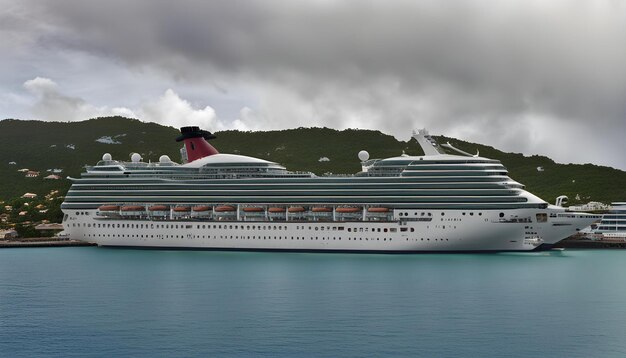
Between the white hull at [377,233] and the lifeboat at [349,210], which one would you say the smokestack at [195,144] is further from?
the lifeboat at [349,210]

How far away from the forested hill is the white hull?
4223 centimetres

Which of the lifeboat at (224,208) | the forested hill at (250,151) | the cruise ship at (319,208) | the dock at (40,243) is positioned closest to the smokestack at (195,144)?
the cruise ship at (319,208)

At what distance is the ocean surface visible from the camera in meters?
25.2

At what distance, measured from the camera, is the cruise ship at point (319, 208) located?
53.8 m

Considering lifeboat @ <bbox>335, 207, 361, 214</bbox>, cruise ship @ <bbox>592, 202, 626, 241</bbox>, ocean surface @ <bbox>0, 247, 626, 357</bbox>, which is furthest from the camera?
cruise ship @ <bbox>592, 202, 626, 241</bbox>

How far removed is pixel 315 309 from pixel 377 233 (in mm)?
24525

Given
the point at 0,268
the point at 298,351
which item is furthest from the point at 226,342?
the point at 0,268

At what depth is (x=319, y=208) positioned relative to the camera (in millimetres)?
57531

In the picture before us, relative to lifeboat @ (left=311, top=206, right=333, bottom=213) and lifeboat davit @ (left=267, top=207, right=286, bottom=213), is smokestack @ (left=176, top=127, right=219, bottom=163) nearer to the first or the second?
lifeboat davit @ (left=267, top=207, right=286, bottom=213)

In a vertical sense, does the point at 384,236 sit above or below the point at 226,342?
above

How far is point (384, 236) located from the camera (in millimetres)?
55094

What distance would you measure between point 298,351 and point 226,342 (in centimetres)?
311

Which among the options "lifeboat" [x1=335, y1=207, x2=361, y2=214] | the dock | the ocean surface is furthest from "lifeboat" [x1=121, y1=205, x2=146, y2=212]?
"lifeboat" [x1=335, y1=207, x2=361, y2=214]

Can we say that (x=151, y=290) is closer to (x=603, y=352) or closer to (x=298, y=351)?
(x=298, y=351)
